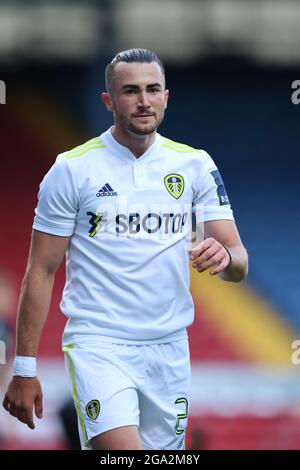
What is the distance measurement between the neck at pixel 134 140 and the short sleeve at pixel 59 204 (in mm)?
277

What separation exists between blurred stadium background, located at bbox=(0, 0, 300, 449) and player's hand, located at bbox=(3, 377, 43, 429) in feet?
11.2

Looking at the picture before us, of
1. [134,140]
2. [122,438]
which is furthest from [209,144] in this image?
[122,438]

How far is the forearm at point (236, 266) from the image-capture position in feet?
14.2

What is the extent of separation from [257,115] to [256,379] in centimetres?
229

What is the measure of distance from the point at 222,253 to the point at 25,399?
0.95 m

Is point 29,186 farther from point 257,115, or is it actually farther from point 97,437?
point 97,437

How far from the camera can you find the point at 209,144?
9.14 m

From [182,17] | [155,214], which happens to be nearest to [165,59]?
[182,17]

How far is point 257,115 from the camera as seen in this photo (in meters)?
9.28

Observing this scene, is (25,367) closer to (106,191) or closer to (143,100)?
(106,191)
